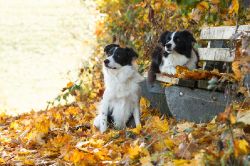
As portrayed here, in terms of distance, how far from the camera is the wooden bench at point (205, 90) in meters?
5.36

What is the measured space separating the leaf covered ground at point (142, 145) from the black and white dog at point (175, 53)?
1.89 ft

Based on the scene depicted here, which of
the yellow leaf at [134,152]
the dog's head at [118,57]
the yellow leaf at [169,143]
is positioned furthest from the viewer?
the dog's head at [118,57]

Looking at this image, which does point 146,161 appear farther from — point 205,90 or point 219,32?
point 219,32

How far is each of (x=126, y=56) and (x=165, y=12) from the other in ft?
9.37

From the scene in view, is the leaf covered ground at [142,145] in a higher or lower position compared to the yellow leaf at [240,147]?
lower

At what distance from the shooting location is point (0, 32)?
23891 mm

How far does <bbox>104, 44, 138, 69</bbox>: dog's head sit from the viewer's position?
21.8 ft

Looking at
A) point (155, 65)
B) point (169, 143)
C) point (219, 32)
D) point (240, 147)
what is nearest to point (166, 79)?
point (219, 32)

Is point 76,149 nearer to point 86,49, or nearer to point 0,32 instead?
point 86,49

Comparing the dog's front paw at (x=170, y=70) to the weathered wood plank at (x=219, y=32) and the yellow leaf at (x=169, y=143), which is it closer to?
the weathered wood plank at (x=219, y=32)

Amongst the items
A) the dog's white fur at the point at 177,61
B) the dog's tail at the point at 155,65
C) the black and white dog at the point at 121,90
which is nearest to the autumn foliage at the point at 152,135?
the black and white dog at the point at 121,90

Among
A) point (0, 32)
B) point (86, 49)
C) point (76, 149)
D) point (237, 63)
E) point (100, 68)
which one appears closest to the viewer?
point (237, 63)

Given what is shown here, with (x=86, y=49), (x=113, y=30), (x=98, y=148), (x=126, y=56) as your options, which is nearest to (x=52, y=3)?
(x=86, y=49)

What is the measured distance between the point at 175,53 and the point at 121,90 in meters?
1.08
